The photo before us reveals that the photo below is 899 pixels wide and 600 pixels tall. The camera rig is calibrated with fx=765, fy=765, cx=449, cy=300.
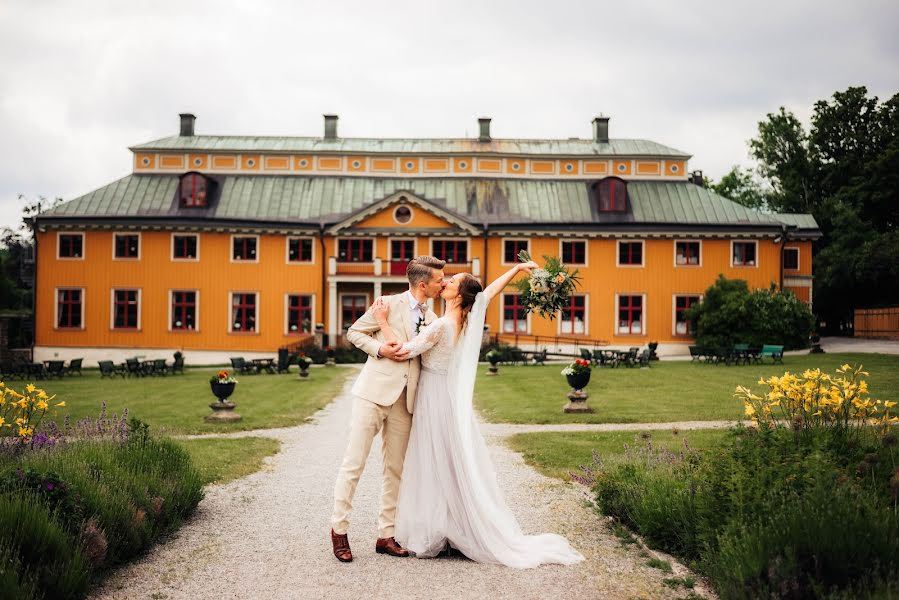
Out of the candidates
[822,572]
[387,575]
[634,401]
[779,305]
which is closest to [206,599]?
[387,575]

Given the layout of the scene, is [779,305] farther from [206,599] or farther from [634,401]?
[206,599]

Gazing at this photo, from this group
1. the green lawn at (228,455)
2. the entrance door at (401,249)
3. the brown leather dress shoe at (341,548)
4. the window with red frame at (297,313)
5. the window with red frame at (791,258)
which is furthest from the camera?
the window with red frame at (791,258)

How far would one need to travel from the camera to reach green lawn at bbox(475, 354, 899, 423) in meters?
14.9

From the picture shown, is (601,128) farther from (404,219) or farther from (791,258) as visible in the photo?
(404,219)

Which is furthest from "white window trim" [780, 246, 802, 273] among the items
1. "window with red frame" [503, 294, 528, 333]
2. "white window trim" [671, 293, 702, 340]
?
"window with red frame" [503, 294, 528, 333]

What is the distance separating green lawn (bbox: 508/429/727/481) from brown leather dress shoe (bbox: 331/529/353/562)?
12.7 ft

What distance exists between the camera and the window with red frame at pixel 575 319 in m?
36.8

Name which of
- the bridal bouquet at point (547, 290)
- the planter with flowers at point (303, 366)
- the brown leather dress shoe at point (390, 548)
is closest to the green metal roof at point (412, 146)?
the planter with flowers at point (303, 366)

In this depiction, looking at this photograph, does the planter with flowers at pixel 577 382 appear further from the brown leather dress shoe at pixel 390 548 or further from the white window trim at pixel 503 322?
the white window trim at pixel 503 322

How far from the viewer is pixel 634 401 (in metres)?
17.1

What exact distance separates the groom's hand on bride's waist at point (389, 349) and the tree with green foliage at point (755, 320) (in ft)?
92.0

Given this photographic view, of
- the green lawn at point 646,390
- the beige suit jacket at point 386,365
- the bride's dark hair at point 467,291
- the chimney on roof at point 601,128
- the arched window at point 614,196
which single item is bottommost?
the green lawn at point 646,390

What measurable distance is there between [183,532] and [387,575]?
2232 mm

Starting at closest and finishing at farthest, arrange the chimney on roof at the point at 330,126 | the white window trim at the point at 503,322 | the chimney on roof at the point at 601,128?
the white window trim at the point at 503,322 < the chimney on roof at the point at 601,128 < the chimney on roof at the point at 330,126
